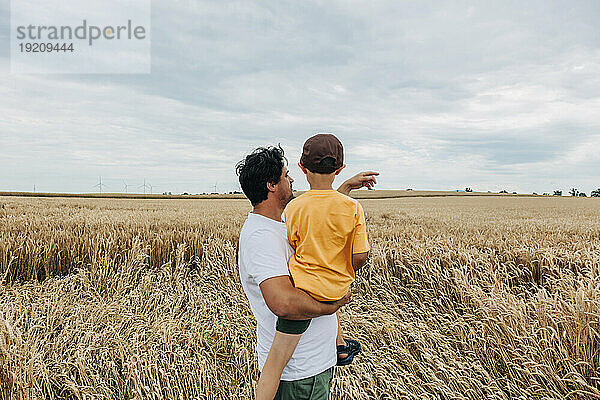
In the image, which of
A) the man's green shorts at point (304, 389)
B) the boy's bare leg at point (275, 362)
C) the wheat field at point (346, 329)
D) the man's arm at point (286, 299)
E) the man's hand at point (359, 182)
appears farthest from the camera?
the wheat field at point (346, 329)

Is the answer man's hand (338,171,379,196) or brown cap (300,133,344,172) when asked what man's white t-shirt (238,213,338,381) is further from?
man's hand (338,171,379,196)

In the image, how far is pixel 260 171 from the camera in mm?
1909

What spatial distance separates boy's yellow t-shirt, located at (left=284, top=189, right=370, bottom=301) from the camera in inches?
75.1

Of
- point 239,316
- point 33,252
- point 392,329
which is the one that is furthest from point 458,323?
point 33,252

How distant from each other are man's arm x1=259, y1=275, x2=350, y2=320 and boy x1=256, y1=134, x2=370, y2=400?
0.07 m

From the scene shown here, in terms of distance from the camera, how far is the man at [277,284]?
1.80 meters

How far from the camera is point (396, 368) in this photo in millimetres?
3621

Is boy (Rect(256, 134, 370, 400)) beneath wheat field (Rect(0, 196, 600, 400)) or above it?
above

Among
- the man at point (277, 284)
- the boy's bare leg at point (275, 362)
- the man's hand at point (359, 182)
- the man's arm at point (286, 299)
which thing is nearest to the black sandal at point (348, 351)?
the man at point (277, 284)

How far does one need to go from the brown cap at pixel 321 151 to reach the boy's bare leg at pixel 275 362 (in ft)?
2.76

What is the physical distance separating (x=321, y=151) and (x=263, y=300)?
809 millimetres

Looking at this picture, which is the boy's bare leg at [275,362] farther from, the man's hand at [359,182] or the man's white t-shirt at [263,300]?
the man's hand at [359,182]

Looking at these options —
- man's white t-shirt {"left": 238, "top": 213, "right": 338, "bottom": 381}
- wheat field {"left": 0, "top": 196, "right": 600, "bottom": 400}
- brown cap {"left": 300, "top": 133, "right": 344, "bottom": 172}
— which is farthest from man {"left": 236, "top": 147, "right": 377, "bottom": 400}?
wheat field {"left": 0, "top": 196, "right": 600, "bottom": 400}

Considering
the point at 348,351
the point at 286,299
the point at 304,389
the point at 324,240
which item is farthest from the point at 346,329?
the point at 286,299
